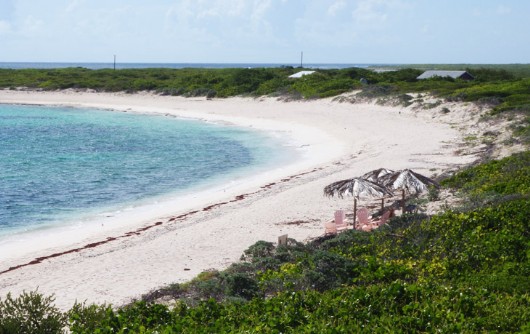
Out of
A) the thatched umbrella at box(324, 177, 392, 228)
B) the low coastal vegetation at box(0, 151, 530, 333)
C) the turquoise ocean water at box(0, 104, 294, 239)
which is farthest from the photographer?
the turquoise ocean water at box(0, 104, 294, 239)

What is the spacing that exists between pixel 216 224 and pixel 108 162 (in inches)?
588

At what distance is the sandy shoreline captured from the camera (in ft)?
45.1

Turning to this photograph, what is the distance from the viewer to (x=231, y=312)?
29.0 feet

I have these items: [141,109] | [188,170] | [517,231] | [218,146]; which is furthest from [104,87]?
[517,231]

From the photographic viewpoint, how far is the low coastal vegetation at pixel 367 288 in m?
8.05

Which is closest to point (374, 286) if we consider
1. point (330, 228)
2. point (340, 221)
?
point (330, 228)

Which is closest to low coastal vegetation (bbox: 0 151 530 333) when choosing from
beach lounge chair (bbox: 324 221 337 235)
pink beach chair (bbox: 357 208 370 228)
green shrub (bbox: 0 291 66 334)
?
green shrub (bbox: 0 291 66 334)

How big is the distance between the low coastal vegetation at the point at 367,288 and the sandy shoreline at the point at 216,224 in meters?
1.34

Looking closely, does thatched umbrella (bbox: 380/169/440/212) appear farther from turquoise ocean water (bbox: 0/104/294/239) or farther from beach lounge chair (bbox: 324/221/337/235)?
turquoise ocean water (bbox: 0/104/294/239)

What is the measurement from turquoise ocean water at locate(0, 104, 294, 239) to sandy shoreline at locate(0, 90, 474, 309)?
6.79 ft

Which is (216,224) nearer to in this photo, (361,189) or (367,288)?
(361,189)

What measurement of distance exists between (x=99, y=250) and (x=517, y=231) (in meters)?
10.8

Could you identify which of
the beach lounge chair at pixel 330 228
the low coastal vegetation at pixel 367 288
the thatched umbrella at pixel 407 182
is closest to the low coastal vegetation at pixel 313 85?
the thatched umbrella at pixel 407 182

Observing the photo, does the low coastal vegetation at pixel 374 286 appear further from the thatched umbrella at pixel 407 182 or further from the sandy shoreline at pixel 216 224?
the sandy shoreline at pixel 216 224
